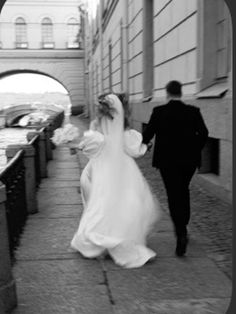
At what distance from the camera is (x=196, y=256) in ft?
14.9

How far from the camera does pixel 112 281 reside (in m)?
3.92

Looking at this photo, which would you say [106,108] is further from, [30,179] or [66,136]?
[30,179]

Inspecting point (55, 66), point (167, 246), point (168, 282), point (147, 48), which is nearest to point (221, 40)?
point (167, 246)

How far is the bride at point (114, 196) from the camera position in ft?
14.3

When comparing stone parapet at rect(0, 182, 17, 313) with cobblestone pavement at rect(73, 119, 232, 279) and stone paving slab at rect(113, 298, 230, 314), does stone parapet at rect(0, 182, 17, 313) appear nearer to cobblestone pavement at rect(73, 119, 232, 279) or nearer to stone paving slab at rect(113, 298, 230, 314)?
stone paving slab at rect(113, 298, 230, 314)

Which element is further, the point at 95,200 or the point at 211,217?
the point at 211,217

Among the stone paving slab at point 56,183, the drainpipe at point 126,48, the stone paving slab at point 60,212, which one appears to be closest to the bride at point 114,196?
the stone paving slab at point 60,212

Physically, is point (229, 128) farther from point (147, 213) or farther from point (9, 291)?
point (9, 291)

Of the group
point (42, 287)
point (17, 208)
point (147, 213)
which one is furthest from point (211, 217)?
point (42, 287)

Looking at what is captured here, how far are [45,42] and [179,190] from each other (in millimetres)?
43083

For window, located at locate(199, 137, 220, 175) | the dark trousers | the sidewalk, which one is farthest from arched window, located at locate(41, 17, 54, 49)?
the dark trousers

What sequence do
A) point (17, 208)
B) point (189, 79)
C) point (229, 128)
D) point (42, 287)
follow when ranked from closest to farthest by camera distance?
point (42, 287)
point (17, 208)
point (229, 128)
point (189, 79)

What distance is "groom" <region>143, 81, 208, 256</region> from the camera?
4477mm

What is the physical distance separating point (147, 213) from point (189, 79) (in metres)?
4.54
